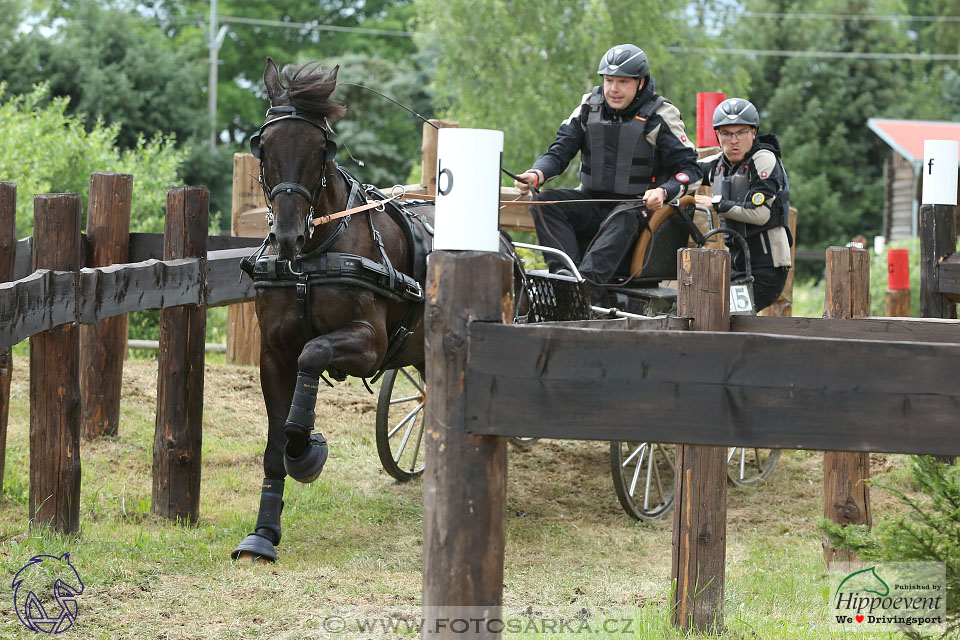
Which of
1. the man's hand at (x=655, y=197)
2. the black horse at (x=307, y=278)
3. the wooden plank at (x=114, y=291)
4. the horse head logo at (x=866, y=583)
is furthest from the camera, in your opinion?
the man's hand at (x=655, y=197)

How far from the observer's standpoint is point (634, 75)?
22.8 feet

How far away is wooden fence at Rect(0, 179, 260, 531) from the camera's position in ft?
17.5

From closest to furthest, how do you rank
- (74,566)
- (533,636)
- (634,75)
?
(533,636)
(74,566)
(634,75)

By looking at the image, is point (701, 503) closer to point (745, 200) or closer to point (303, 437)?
point (303, 437)

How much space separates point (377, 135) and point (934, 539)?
105 ft

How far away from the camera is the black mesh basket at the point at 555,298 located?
21.2 feet

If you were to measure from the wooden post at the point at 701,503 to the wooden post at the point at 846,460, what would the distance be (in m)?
1.50

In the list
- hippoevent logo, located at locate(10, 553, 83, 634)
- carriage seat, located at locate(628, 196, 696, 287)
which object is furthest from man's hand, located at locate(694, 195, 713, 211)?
hippoevent logo, located at locate(10, 553, 83, 634)

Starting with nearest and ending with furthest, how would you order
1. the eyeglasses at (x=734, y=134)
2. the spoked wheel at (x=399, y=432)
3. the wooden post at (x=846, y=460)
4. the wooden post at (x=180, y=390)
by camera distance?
1. the wooden post at (x=846, y=460)
2. the wooden post at (x=180, y=390)
3. the spoked wheel at (x=399, y=432)
4. the eyeglasses at (x=734, y=134)

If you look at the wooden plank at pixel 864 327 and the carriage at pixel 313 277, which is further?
the carriage at pixel 313 277

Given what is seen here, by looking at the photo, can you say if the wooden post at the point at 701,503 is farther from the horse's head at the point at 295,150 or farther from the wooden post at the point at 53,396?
the wooden post at the point at 53,396

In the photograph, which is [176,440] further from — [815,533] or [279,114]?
[815,533]

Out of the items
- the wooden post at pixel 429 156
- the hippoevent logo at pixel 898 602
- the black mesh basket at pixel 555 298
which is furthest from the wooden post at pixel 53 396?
the wooden post at pixel 429 156

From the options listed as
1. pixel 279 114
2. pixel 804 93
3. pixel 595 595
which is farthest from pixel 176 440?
pixel 804 93
